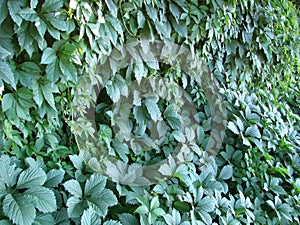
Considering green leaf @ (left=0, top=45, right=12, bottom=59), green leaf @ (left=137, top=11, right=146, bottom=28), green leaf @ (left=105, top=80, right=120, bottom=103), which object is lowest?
green leaf @ (left=105, top=80, right=120, bottom=103)

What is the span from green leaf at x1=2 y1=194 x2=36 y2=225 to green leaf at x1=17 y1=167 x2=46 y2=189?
6 centimetres

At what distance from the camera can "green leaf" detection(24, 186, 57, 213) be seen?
1092 mm

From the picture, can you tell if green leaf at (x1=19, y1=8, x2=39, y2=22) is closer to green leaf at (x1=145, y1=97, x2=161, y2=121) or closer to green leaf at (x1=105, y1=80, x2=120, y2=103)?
green leaf at (x1=105, y1=80, x2=120, y2=103)

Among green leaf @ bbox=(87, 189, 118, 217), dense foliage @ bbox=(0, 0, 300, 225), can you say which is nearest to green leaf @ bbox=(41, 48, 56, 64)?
dense foliage @ bbox=(0, 0, 300, 225)

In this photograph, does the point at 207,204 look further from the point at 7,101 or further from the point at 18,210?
the point at 7,101

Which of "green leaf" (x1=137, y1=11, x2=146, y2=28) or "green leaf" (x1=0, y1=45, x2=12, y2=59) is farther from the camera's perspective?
"green leaf" (x1=137, y1=11, x2=146, y2=28)

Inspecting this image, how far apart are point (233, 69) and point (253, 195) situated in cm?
94

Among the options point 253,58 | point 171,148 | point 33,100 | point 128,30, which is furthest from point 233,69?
point 33,100

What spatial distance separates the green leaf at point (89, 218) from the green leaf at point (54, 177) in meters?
0.17

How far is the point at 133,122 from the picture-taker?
159 cm

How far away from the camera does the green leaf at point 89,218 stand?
112 cm

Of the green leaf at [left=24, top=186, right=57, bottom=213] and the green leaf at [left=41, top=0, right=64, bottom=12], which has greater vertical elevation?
the green leaf at [left=41, top=0, right=64, bottom=12]

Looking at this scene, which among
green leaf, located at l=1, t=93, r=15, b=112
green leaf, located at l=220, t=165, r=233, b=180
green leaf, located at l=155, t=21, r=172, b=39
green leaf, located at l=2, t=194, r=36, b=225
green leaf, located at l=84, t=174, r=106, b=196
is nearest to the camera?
green leaf, located at l=2, t=194, r=36, b=225

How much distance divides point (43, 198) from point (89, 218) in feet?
0.59
